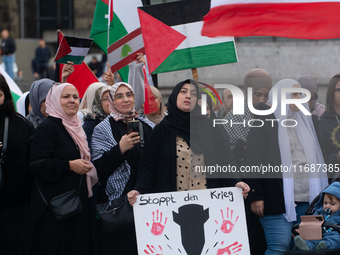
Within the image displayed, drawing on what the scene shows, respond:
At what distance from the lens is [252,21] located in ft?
14.0

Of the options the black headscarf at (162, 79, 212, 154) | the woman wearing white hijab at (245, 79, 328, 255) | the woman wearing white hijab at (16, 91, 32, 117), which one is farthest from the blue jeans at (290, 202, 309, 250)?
the woman wearing white hijab at (16, 91, 32, 117)

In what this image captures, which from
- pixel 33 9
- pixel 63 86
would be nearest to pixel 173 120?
pixel 63 86

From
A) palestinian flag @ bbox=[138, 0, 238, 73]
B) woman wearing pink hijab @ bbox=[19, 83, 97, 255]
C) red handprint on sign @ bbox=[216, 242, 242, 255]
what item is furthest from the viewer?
palestinian flag @ bbox=[138, 0, 238, 73]

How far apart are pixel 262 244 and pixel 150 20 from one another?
2422mm

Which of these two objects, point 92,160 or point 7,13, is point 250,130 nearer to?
point 92,160

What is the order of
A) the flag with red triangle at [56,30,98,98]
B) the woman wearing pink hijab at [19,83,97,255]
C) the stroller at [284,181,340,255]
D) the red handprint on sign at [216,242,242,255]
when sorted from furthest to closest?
the flag with red triangle at [56,30,98,98] < the woman wearing pink hijab at [19,83,97,255] < the red handprint on sign at [216,242,242,255] < the stroller at [284,181,340,255]

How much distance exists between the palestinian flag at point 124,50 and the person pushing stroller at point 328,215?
2.61 m

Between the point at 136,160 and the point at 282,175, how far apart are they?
1.30 metres

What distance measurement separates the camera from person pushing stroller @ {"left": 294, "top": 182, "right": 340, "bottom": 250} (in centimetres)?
357

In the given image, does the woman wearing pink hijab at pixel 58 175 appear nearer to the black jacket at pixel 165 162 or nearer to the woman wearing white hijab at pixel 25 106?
the black jacket at pixel 165 162

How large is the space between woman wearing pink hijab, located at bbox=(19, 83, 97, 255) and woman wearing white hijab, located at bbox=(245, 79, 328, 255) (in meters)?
1.45

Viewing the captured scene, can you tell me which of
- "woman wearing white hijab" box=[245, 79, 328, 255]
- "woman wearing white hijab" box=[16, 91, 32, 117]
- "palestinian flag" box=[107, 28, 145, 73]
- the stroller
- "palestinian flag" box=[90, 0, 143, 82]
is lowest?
the stroller

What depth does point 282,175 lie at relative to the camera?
398 centimetres

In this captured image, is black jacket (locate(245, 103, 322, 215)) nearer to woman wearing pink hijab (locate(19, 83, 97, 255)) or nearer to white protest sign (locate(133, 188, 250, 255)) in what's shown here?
white protest sign (locate(133, 188, 250, 255))
